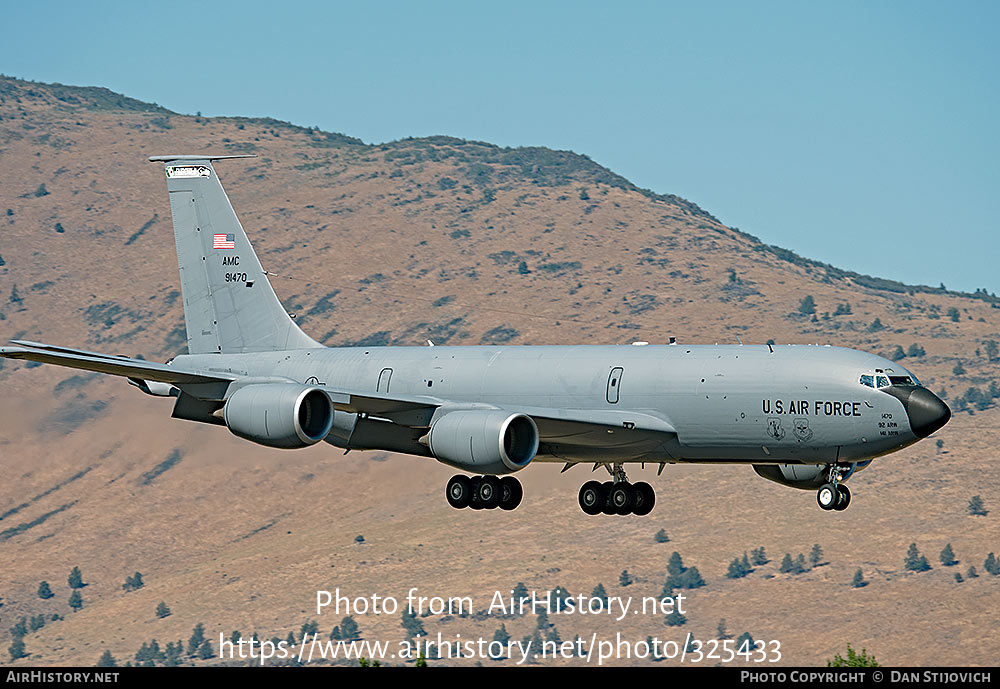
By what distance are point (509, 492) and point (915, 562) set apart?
456 feet

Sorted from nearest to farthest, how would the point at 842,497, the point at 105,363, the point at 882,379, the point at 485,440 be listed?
the point at 882,379
the point at 485,440
the point at 842,497
the point at 105,363

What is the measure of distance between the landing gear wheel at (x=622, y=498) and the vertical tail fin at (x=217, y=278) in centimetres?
1337

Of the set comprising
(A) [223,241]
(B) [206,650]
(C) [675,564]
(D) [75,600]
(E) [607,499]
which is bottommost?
(B) [206,650]

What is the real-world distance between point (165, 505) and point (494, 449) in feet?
488

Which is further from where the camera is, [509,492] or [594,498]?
[594,498]

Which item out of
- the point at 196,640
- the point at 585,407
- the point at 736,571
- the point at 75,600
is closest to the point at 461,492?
the point at 585,407

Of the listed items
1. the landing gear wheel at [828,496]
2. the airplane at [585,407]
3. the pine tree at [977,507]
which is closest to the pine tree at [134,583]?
the pine tree at [977,507]

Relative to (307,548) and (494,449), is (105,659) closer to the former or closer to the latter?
(307,548)

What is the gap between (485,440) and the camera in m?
47.2

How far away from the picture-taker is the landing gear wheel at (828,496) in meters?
46.9

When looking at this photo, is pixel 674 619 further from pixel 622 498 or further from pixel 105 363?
pixel 105 363

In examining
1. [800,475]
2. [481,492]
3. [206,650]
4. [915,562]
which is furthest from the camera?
[206,650]

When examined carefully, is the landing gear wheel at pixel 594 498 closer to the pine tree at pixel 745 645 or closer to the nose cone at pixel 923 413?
the nose cone at pixel 923 413

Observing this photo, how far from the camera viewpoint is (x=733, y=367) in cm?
4856
